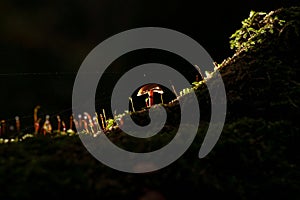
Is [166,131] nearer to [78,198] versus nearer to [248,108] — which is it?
[248,108]

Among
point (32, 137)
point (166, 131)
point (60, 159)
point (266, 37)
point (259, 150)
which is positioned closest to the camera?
point (60, 159)

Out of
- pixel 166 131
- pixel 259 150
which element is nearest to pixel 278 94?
pixel 259 150

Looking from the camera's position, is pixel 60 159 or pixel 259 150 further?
pixel 259 150

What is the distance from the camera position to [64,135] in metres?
2.58

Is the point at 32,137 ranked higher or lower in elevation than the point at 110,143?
higher

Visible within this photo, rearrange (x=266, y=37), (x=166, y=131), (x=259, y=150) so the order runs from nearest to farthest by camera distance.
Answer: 1. (x=259, y=150)
2. (x=166, y=131)
3. (x=266, y=37)

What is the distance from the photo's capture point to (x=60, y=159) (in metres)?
2.04

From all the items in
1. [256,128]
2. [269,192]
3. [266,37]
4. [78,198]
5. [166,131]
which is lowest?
[269,192]

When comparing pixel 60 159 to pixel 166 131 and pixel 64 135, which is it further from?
pixel 166 131

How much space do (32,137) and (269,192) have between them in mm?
1816

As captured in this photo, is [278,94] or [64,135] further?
[278,94]

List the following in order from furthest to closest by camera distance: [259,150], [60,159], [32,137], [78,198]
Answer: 1. [32,137]
2. [259,150]
3. [60,159]
4. [78,198]

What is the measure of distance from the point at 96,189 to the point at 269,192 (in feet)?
3.80

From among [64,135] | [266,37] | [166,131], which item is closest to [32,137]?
[64,135]
